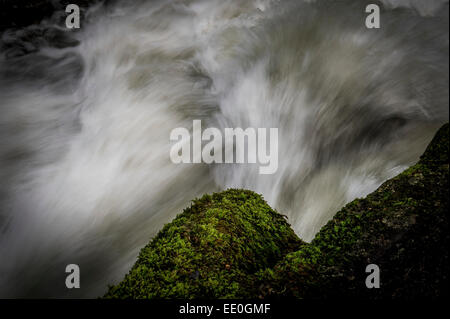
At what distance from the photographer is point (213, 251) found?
229 centimetres

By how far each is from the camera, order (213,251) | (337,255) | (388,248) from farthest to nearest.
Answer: (213,251) < (337,255) < (388,248)

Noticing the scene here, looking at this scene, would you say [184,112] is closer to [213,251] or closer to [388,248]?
[213,251]

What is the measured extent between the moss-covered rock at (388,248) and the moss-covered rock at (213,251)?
0.26 metres

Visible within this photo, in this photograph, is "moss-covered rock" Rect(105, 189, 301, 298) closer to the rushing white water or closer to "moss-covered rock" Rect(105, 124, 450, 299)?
"moss-covered rock" Rect(105, 124, 450, 299)

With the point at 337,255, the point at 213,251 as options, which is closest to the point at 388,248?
the point at 337,255

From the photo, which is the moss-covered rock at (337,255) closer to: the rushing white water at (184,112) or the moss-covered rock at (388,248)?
the moss-covered rock at (388,248)

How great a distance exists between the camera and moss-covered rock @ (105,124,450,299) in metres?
1.88

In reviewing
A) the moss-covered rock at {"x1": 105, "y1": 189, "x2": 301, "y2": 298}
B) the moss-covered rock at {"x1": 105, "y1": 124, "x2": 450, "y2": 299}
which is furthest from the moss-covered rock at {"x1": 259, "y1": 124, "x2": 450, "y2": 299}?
the moss-covered rock at {"x1": 105, "y1": 189, "x2": 301, "y2": 298}

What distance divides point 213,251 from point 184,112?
3.73 m

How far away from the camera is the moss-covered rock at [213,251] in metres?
2.09

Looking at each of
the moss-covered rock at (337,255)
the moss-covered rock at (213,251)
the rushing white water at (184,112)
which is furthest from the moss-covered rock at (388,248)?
the rushing white water at (184,112)

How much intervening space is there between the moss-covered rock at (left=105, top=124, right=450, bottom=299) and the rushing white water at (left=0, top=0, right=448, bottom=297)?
2.38 meters
